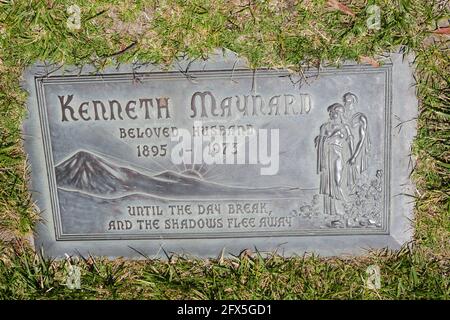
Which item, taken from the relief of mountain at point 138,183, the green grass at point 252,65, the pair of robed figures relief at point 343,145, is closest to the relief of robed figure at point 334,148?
the pair of robed figures relief at point 343,145

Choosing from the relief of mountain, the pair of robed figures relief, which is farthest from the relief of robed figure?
A: the relief of mountain

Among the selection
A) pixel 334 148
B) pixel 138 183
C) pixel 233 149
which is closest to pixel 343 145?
pixel 334 148

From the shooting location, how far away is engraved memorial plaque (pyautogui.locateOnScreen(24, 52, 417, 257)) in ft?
7.80

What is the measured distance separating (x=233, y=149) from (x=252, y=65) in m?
0.40

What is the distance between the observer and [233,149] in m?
2.39

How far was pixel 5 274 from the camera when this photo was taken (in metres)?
2.54

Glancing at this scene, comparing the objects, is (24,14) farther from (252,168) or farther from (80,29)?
(252,168)

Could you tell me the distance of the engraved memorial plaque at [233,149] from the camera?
2.38m

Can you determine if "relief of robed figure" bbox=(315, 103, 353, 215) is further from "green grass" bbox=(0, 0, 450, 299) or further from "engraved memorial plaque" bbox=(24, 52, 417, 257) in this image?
"green grass" bbox=(0, 0, 450, 299)

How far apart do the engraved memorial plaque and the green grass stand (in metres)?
0.08

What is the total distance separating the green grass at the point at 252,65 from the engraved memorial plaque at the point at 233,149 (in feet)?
0.26

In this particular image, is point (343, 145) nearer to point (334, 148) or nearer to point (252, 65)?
point (334, 148)
